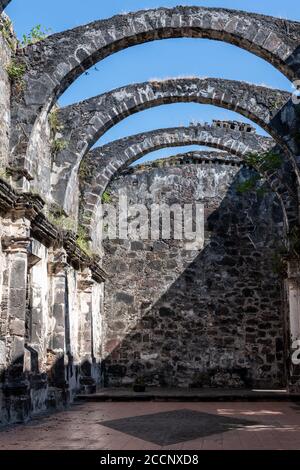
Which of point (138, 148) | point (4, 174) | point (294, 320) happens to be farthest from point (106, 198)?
point (4, 174)

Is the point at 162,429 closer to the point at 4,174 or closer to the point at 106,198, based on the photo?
the point at 4,174

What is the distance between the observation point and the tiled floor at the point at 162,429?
19.3ft

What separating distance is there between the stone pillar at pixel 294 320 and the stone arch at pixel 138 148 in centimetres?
345

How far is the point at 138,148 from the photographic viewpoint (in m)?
14.9

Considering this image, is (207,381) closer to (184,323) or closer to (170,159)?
(184,323)

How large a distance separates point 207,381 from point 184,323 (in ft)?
5.16

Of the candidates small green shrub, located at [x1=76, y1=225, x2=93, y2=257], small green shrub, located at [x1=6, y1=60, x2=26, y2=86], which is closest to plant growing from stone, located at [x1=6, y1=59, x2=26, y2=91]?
small green shrub, located at [x1=6, y1=60, x2=26, y2=86]

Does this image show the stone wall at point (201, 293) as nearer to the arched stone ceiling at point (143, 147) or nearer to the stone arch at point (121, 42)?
the arched stone ceiling at point (143, 147)

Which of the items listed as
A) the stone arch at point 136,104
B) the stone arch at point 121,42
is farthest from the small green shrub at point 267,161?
the stone arch at point 121,42

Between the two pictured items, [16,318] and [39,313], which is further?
[39,313]

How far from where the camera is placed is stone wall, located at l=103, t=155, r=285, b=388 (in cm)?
1557

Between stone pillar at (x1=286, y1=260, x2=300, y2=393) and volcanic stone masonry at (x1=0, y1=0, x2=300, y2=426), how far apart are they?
0.03m

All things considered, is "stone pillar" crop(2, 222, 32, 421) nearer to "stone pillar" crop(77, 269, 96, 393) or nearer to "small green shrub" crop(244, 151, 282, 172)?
"stone pillar" crop(77, 269, 96, 393)

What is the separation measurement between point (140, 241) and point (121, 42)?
7540 mm
